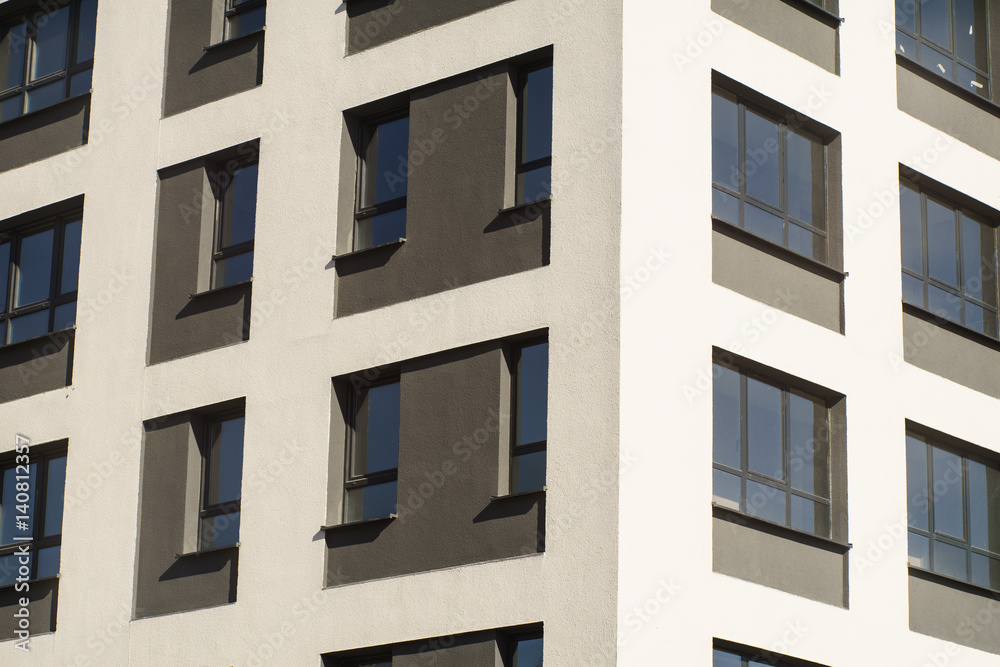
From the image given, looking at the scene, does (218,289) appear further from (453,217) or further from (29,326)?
(29,326)

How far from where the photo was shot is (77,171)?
24125 mm

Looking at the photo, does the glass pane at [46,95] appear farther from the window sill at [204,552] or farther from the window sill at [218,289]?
the window sill at [204,552]

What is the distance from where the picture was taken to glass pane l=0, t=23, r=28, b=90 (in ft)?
85.6

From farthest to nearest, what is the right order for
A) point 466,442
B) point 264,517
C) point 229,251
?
1. point 229,251
2. point 264,517
3. point 466,442

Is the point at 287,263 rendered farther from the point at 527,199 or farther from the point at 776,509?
the point at 776,509


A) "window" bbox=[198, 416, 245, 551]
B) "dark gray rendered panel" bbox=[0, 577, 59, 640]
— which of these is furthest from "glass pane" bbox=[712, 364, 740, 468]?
"dark gray rendered panel" bbox=[0, 577, 59, 640]

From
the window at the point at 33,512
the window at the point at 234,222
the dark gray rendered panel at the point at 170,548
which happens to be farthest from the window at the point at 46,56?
the dark gray rendered panel at the point at 170,548

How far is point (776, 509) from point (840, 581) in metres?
1.25

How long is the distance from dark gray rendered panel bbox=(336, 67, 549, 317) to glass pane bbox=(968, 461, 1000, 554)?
7.91 metres

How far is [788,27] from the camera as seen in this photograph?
21172mm

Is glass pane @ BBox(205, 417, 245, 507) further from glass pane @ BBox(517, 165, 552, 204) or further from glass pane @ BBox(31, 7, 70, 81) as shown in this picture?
glass pane @ BBox(31, 7, 70, 81)

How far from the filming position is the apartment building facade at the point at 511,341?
18.1 m

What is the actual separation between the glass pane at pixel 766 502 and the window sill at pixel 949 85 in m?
6.99

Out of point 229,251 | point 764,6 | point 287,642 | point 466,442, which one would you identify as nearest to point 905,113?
point 764,6
